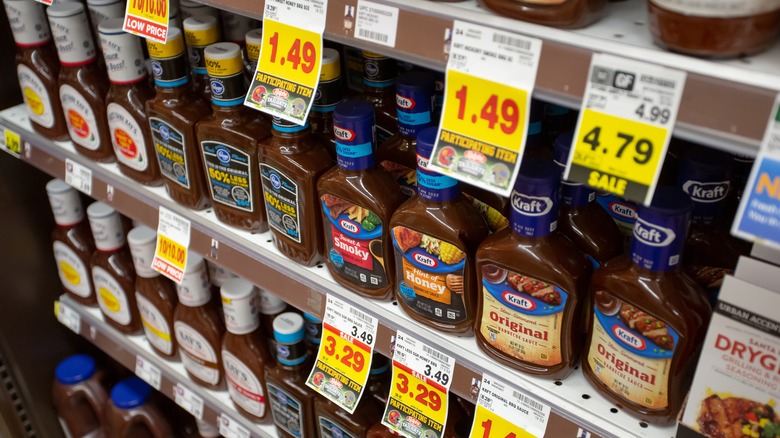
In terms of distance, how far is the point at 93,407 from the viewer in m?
2.24

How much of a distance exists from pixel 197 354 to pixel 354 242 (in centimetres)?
76

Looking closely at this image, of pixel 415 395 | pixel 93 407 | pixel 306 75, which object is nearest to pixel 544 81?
pixel 306 75

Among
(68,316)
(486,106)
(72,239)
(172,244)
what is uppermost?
(486,106)

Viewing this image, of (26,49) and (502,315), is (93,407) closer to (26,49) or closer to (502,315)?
(26,49)

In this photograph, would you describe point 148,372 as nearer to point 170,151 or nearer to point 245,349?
point 245,349

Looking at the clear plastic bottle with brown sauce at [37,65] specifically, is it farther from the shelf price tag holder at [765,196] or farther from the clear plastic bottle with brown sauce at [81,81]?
the shelf price tag holder at [765,196]

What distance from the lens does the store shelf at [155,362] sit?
1.78 metres

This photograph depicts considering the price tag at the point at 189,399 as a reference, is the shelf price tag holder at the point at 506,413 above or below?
above

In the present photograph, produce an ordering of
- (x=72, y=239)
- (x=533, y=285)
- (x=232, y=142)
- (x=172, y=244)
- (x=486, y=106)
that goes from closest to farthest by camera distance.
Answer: (x=486, y=106) < (x=533, y=285) < (x=232, y=142) < (x=172, y=244) < (x=72, y=239)

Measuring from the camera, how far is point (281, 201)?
1319 mm

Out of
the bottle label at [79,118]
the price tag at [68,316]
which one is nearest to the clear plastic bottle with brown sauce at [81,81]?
the bottle label at [79,118]

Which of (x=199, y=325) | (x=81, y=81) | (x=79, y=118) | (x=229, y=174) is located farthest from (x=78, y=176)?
(x=229, y=174)

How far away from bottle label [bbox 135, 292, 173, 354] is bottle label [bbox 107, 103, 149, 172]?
405mm

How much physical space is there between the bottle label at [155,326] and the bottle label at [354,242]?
0.76 m
